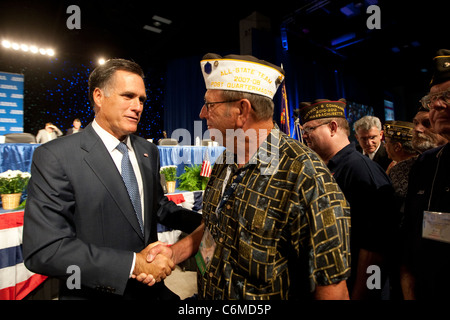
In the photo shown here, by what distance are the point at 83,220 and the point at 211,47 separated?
9496 mm

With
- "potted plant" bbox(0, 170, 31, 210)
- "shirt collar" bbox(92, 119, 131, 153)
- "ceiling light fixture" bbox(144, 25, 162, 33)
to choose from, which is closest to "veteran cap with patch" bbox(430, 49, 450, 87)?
"shirt collar" bbox(92, 119, 131, 153)

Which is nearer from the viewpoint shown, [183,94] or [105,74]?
[105,74]

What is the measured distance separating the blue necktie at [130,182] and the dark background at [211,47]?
666 cm

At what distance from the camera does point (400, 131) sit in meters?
2.67

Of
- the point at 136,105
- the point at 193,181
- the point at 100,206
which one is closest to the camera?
the point at 100,206

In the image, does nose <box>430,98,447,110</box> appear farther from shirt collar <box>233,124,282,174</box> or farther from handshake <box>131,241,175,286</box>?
handshake <box>131,241,175,286</box>

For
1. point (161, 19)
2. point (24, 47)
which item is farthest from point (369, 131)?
point (24, 47)

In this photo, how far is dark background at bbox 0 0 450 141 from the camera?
6.93 m

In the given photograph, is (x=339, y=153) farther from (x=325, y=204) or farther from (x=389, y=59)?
(x=389, y=59)

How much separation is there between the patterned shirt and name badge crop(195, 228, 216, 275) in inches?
2.4

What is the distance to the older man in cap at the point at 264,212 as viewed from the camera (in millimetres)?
959

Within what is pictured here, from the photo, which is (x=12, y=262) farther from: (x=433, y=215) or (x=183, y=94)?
(x=183, y=94)

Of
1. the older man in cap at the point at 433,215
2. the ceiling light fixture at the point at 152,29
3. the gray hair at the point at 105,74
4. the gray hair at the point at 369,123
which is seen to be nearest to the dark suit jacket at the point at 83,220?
the gray hair at the point at 105,74

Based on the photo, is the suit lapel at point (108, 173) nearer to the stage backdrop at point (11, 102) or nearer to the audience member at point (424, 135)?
the audience member at point (424, 135)
